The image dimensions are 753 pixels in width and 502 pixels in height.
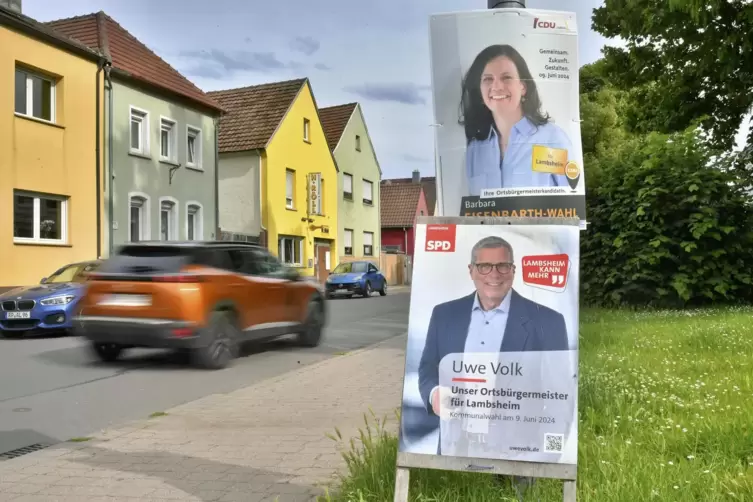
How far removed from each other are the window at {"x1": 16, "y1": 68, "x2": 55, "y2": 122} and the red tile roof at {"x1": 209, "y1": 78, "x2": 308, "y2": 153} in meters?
11.9

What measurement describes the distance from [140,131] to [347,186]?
17897 mm

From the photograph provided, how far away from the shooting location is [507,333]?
309 centimetres

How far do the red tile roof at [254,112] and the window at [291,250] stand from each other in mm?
4842

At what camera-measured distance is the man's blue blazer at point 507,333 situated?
306cm

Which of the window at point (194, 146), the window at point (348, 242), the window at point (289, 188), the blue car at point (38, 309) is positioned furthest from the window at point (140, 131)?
the window at point (348, 242)

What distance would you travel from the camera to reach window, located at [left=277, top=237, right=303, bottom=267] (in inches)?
1298

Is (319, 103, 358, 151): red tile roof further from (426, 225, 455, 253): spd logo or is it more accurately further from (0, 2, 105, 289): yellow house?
(426, 225, 455, 253): spd logo

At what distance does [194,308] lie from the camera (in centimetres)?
931

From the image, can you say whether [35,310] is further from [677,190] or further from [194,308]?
[677,190]

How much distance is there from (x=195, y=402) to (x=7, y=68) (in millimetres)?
14736

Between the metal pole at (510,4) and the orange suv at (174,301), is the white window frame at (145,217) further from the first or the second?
the metal pole at (510,4)

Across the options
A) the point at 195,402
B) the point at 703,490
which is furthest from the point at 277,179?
the point at 703,490

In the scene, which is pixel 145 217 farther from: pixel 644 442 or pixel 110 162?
pixel 644 442

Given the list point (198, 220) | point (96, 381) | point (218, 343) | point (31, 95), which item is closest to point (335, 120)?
point (198, 220)
